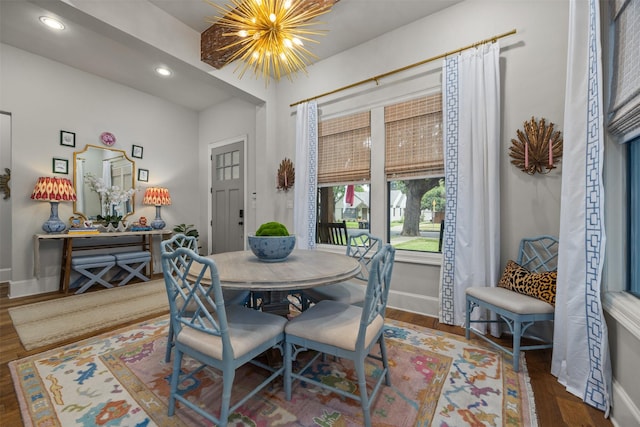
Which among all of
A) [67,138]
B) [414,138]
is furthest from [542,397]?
[67,138]

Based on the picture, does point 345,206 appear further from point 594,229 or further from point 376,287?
point 594,229

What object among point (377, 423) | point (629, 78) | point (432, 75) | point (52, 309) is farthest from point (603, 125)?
point (52, 309)

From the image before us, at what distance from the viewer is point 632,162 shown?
142 cm

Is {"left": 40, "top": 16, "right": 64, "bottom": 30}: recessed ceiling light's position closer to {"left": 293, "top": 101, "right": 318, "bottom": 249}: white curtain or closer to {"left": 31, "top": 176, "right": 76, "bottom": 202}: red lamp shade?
{"left": 31, "top": 176, "right": 76, "bottom": 202}: red lamp shade

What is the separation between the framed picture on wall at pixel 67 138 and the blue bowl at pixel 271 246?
3631 millimetres

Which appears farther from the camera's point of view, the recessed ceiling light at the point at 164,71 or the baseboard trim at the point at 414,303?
the recessed ceiling light at the point at 164,71

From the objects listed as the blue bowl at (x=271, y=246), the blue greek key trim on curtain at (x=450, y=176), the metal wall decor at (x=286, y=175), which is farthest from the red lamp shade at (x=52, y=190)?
the blue greek key trim on curtain at (x=450, y=176)

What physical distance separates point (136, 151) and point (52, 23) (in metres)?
1.80

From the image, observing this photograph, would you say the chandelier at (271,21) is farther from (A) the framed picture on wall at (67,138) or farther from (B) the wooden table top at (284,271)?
(A) the framed picture on wall at (67,138)

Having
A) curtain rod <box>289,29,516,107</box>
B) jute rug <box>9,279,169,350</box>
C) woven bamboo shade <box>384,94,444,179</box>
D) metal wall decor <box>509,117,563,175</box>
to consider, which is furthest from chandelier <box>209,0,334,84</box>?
jute rug <box>9,279,169,350</box>

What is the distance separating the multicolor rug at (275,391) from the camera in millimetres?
1311

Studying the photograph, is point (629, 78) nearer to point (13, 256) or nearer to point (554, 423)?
point (554, 423)

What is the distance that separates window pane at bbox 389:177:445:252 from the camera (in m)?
2.75

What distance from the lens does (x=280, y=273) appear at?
1.45 m
